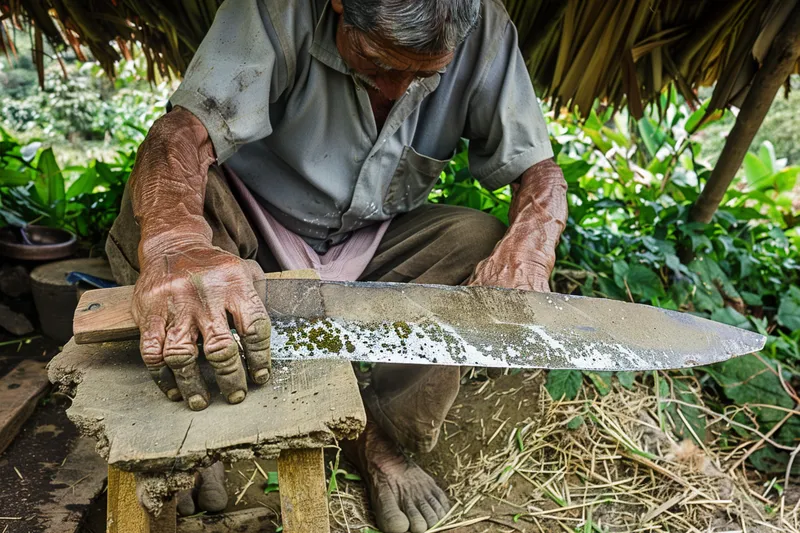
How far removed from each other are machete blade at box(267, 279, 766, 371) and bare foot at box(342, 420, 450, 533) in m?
0.68

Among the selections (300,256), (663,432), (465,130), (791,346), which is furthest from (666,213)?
(300,256)

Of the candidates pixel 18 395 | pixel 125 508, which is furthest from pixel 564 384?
pixel 18 395

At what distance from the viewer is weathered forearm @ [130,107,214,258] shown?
1.33m

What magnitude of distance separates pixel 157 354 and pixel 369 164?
3.13ft

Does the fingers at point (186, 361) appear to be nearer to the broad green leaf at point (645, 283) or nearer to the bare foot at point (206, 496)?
the bare foot at point (206, 496)

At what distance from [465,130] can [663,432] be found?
1231mm

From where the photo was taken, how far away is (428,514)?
1848mm

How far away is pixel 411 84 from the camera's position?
176cm

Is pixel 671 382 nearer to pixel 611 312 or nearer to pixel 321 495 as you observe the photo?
pixel 611 312

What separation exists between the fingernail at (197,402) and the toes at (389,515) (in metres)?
0.86

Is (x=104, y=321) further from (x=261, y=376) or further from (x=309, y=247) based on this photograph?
(x=309, y=247)

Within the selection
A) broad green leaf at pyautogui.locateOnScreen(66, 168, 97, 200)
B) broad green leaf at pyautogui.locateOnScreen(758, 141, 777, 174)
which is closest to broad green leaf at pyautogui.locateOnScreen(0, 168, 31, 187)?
broad green leaf at pyautogui.locateOnScreen(66, 168, 97, 200)

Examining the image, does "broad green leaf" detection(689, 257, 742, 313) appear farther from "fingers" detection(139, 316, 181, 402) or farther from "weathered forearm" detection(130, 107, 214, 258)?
"fingers" detection(139, 316, 181, 402)

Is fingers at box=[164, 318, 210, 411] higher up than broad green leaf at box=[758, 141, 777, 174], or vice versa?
fingers at box=[164, 318, 210, 411]
